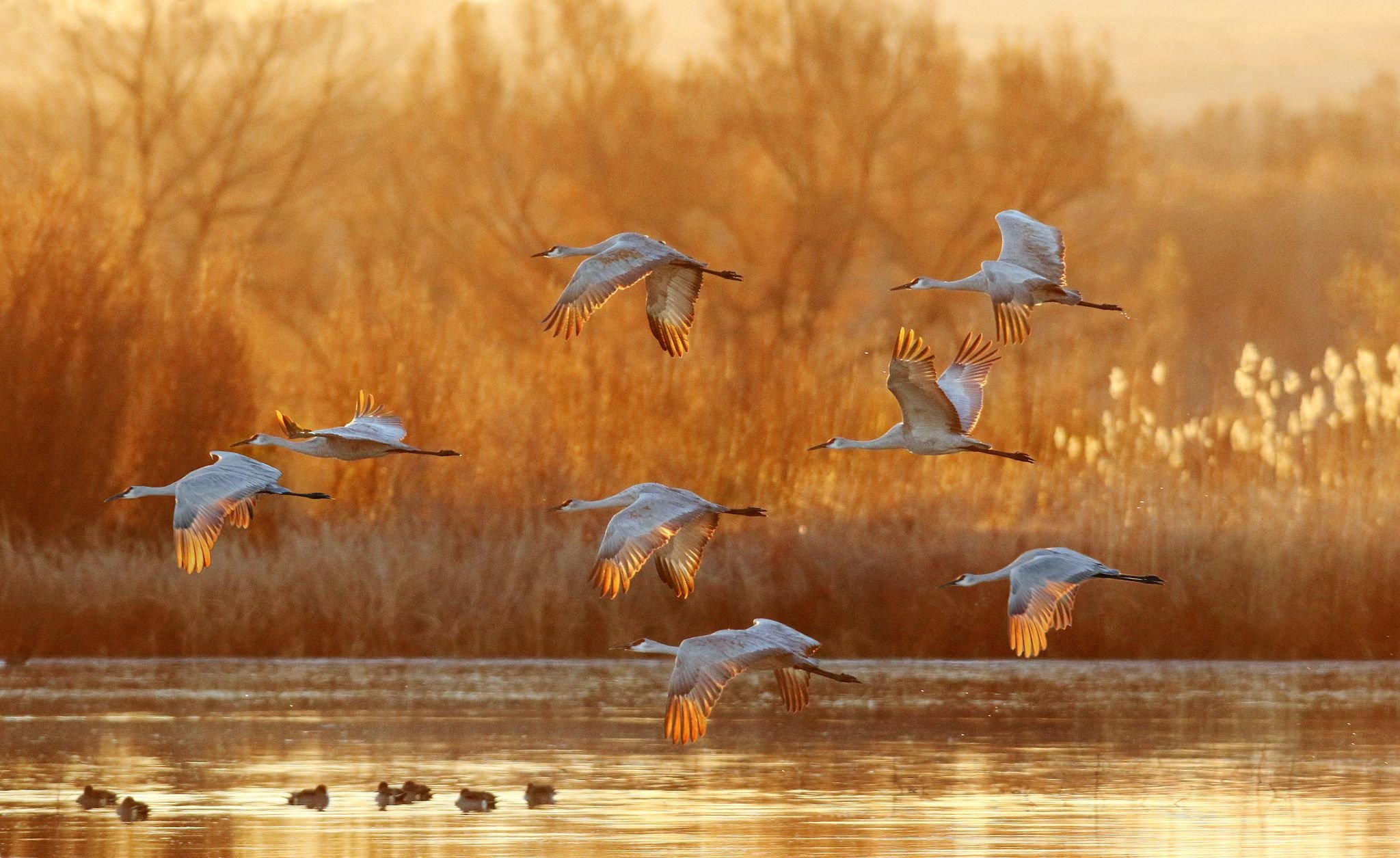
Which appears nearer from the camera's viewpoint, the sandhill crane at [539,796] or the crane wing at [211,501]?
the crane wing at [211,501]

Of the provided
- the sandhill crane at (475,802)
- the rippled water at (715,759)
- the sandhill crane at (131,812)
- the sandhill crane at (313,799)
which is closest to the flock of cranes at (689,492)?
the rippled water at (715,759)

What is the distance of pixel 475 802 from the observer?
15344 millimetres

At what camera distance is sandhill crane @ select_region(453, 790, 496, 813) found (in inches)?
602

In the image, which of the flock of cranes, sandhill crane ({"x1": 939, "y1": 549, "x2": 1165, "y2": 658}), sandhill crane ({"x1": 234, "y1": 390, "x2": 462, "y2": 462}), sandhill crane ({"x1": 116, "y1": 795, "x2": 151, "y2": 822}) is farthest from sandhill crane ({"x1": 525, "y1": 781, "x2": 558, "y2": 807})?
sandhill crane ({"x1": 939, "y1": 549, "x2": 1165, "y2": 658})

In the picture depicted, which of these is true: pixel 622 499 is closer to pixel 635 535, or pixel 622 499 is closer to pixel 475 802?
pixel 635 535

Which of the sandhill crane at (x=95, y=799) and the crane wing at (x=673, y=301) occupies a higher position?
the crane wing at (x=673, y=301)

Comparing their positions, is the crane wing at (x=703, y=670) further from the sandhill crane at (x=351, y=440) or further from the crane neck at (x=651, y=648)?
the sandhill crane at (x=351, y=440)

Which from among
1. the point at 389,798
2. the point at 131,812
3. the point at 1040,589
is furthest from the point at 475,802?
the point at 1040,589

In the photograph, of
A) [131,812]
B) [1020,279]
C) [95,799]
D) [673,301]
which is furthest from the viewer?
[95,799]

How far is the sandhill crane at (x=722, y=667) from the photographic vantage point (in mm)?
12281

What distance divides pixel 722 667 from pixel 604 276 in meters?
2.07

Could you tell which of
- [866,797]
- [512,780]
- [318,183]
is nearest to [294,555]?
[512,780]

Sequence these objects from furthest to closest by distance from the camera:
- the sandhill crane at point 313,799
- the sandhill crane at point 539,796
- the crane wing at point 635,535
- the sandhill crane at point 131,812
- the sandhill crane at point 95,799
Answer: the sandhill crane at point 539,796 < the sandhill crane at point 313,799 < the sandhill crane at point 95,799 < the sandhill crane at point 131,812 < the crane wing at point 635,535

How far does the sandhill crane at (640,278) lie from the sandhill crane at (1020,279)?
Result: 1.13m
